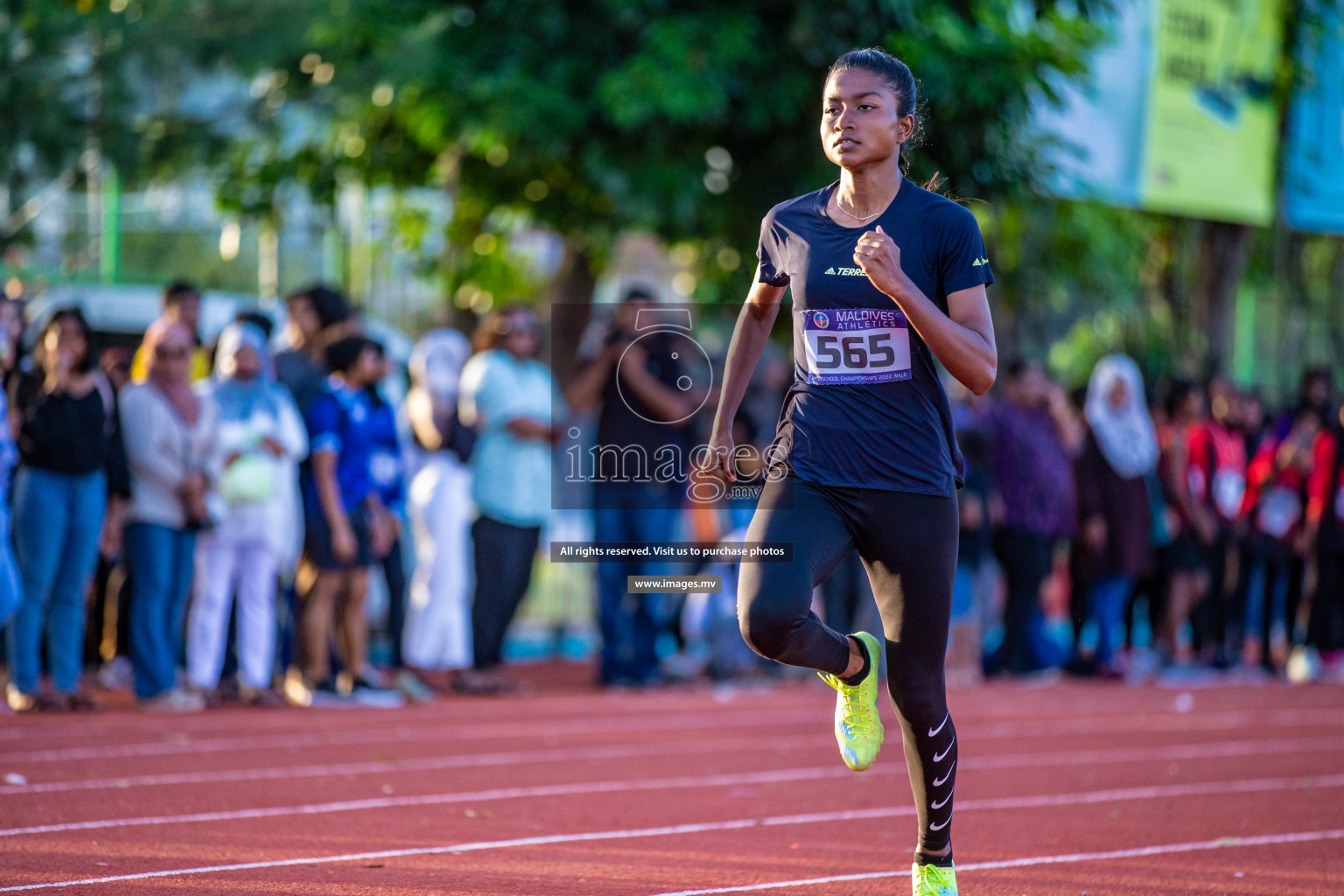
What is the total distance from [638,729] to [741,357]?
16.3ft

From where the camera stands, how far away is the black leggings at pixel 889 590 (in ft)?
14.6

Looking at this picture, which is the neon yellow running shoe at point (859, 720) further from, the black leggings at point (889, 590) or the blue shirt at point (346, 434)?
the blue shirt at point (346, 434)

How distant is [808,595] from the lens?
445 centimetres

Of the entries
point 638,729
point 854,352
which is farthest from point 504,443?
point 854,352

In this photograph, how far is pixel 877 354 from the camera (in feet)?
14.9

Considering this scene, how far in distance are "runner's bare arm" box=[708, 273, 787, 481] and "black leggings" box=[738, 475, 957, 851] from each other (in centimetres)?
34

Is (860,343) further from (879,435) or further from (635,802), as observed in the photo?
(635,802)

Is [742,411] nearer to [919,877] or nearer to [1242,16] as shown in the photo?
[919,877]

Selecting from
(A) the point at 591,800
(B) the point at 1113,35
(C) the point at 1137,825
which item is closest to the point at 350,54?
(B) the point at 1113,35

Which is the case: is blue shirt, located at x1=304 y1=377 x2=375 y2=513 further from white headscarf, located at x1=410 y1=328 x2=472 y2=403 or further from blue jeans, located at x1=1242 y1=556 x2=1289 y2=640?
blue jeans, located at x1=1242 y1=556 x2=1289 y2=640

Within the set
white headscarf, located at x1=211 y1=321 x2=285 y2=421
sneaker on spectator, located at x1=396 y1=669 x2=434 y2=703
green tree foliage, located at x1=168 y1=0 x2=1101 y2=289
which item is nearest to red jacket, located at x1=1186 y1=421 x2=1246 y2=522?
green tree foliage, located at x1=168 y1=0 x2=1101 y2=289

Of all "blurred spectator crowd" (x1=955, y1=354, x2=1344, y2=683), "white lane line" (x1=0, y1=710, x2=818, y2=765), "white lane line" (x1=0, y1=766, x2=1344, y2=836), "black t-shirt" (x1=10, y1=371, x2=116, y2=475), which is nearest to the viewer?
"white lane line" (x1=0, y1=766, x2=1344, y2=836)

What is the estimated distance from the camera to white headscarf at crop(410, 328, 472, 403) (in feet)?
35.6

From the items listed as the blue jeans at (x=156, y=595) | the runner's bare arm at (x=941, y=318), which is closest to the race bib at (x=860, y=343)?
the runner's bare arm at (x=941, y=318)
